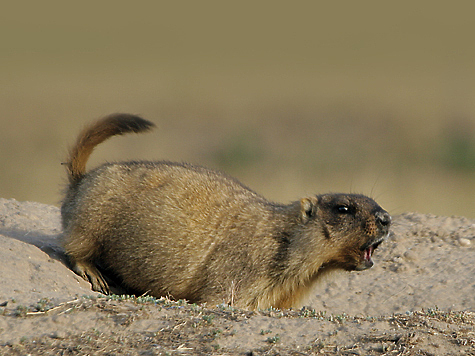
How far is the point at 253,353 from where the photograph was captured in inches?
152

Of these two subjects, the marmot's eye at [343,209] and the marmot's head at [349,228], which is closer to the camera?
the marmot's head at [349,228]

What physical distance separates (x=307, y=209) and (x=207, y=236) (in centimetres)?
104

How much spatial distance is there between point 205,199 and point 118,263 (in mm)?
1116

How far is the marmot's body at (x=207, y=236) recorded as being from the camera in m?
6.01

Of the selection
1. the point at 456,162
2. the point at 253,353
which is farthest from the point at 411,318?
the point at 456,162

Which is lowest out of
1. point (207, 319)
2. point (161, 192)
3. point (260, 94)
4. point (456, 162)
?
point (207, 319)

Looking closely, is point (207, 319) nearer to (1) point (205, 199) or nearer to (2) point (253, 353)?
(2) point (253, 353)

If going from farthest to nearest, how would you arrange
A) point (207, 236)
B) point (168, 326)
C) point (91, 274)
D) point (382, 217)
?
1. point (91, 274)
2. point (207, 236)
3. point (382, 217)
4. point (168, 326)

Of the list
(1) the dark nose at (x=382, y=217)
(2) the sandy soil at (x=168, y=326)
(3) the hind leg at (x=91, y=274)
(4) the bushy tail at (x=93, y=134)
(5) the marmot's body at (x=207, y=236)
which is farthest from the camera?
Answer: (4) the bushy tail at (x=93, y=134)

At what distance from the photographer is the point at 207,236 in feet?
20.3

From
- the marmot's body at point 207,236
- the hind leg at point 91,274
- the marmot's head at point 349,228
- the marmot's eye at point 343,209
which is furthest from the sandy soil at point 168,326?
the marmot's eye at point 343,209

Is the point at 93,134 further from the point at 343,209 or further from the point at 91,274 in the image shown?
the point at 343,209

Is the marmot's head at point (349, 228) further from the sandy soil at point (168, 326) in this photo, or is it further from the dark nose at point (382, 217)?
the sandy soil at point (168, 326)

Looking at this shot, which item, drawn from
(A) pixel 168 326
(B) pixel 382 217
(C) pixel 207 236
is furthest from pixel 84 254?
(B) pixel 382 217
